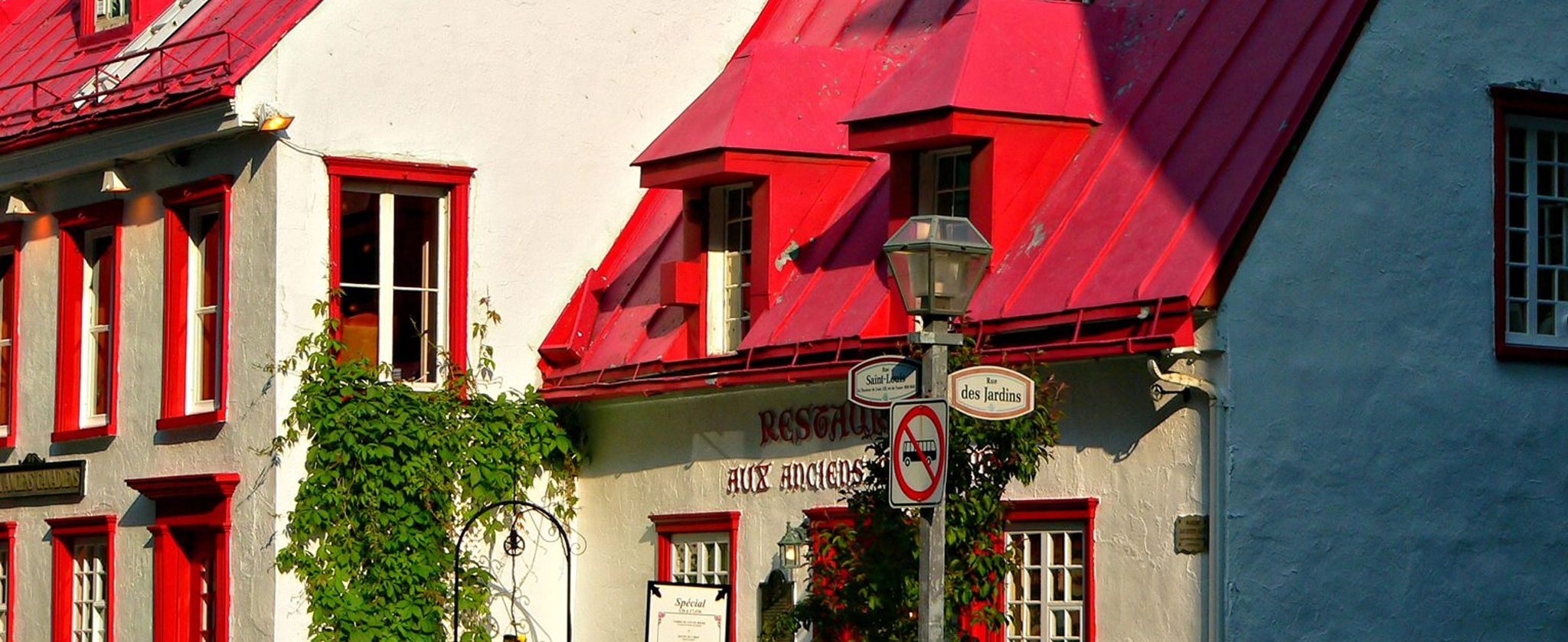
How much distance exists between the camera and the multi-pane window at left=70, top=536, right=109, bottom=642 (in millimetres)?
24734

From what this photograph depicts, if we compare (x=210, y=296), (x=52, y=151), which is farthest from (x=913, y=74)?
(x=52, y=151)

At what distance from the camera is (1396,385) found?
17.5 meters

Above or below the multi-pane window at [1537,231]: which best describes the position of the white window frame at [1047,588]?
below

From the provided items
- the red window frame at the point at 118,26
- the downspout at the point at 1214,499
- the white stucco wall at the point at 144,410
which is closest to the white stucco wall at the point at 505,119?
the white stucco wall at the point at 144,410

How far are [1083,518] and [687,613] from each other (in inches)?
139

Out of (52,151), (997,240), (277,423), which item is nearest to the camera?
(997,240)

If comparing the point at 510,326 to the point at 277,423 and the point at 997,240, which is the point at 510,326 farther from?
the point at 997,240

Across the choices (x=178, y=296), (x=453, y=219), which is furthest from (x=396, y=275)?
(x=178, y=296)

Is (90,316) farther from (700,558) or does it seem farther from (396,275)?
(700,558)

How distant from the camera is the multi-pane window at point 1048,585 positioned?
18.1 metres

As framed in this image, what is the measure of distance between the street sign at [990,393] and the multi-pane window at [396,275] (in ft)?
30.5

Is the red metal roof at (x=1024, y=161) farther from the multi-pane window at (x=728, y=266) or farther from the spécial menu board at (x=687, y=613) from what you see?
the spécial menu board at (x=687, y=613)

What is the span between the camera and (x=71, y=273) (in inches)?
995

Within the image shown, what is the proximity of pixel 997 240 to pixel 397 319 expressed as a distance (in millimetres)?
6126
